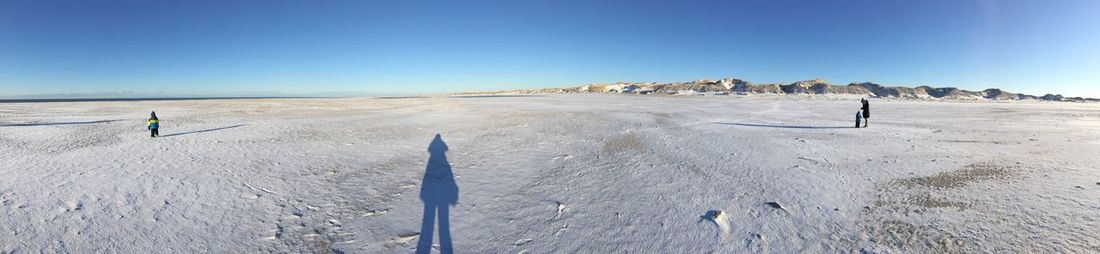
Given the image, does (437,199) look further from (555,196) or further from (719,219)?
(719,219)

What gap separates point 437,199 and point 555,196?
1669 millimetres

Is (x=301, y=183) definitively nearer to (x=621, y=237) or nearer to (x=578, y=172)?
(x=578, y=172)

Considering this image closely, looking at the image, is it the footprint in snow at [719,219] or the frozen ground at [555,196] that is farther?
the footprint in snow at [719,219]

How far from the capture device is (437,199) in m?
6.10

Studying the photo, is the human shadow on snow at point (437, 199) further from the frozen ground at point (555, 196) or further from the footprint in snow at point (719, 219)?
the footprint in snow at point (719, 219)

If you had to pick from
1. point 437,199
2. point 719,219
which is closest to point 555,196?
point 437,199

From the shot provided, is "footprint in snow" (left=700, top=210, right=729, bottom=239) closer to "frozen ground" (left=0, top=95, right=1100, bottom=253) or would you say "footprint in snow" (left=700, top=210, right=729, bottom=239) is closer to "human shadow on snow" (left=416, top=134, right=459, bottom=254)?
"frozen ground" (left=0, top=95, right=1100, bottom=253)

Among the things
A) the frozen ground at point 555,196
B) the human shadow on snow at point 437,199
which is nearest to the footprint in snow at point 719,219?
the frozen ground at point 555,196

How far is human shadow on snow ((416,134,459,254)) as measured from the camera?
4599 mm

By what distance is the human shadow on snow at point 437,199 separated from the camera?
4.60 m

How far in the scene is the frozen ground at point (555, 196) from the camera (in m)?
4.50

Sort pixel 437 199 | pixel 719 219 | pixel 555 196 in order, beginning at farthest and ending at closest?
pixel 555 196, pixel 437 199, pixel 719 219

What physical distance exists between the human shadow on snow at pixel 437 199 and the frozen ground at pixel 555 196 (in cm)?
4

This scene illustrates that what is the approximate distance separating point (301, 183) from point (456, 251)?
4019mm
